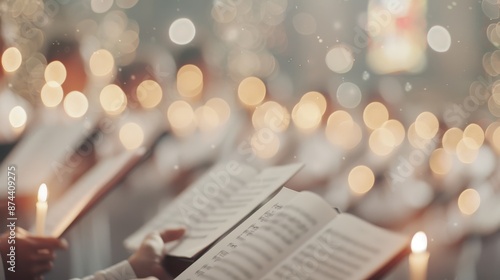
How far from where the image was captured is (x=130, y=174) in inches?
53.9

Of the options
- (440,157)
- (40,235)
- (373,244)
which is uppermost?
(40,235)

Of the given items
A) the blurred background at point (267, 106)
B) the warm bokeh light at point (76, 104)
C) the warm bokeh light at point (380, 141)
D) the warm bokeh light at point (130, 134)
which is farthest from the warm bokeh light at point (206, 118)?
the warm bokeh light at point (380, 141)

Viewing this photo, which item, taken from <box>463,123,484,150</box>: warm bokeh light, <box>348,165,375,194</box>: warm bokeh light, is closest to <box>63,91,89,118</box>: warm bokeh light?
<box>348,165,375,194</box>: warm bokeh light

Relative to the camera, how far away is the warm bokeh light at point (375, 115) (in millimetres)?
1413

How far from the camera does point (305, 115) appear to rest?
1.41 m

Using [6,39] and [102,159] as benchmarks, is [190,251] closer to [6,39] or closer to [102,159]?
[102,159]

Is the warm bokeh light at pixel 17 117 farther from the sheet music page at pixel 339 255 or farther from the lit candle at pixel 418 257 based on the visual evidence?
the lit candle at pixel 418 257

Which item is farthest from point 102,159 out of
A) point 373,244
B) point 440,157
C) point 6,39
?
point 440,157

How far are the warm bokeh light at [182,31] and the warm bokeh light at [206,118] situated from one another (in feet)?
0.49

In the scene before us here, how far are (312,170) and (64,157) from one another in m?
0.53

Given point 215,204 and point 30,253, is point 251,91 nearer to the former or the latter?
point 215,204

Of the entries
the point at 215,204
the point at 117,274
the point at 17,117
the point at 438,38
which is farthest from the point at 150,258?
the point at 438,38

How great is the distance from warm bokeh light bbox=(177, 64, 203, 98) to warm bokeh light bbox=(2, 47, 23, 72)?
1.10ft

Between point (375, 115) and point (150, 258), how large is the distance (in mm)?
576
